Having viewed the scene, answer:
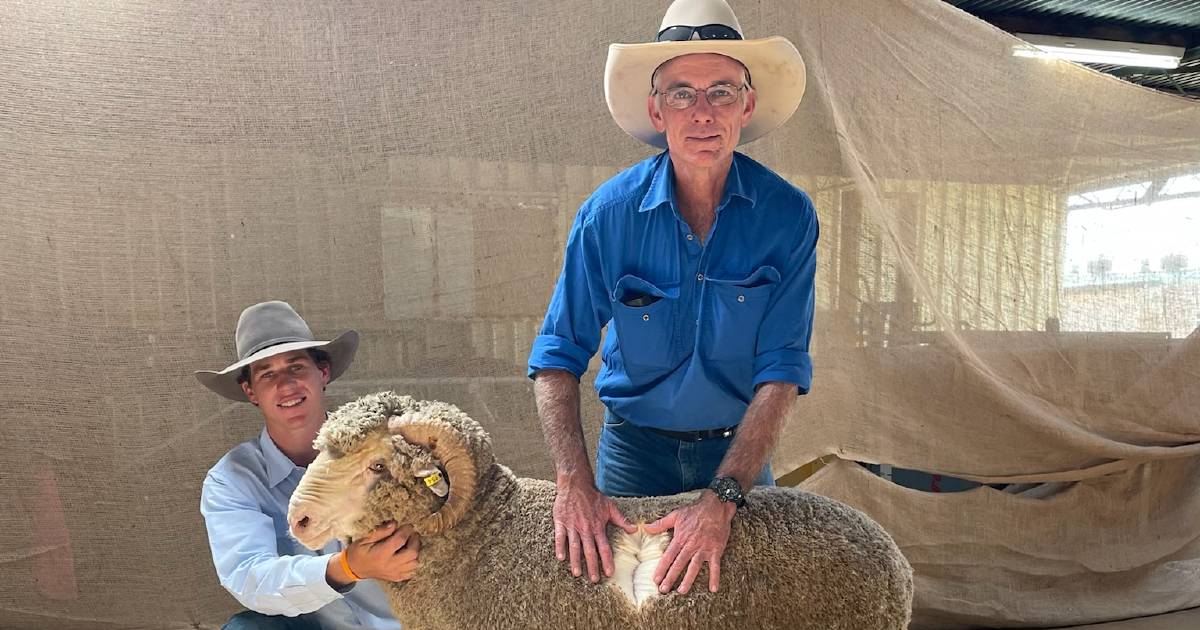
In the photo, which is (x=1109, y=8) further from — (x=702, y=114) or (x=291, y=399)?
(x=291, y=399)

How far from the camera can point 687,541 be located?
1.58m

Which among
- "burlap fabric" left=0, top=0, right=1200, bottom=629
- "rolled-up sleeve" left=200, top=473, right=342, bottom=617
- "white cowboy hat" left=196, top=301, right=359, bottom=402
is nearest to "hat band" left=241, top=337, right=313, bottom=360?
"white cowboy hat" left=196, top=301, right=359, bottom=402

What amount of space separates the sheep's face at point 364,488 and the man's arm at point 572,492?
0.28 metres

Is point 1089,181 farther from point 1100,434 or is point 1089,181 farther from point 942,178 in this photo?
point 1100,434

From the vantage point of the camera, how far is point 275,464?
2.16 m

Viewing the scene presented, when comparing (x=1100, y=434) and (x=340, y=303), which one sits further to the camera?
(x=1100, y=434)

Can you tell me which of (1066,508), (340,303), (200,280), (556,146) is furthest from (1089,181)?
(200,280)

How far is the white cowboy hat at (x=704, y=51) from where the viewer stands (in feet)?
5.91

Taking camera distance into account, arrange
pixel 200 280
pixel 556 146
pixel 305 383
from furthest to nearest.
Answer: pixel 556 146, pixel 200 280, pixel 305 383

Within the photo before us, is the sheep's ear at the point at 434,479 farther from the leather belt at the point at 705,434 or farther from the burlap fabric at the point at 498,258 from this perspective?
the burlap fabric at the point at 498,258

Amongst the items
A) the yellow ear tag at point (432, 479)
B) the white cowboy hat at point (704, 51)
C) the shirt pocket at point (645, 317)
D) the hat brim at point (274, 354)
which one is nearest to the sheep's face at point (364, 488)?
the yellow ear tag at point (432, 479)

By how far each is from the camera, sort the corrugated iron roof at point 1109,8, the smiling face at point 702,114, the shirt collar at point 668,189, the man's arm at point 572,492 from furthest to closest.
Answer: the corrugated iron roof at point 1109,8 → the shirt collar at point 668,189 → the smiling face at point 702,114 → the man's arm at point 572,492

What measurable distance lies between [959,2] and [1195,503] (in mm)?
3306

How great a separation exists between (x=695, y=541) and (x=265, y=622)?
122 centimetres
